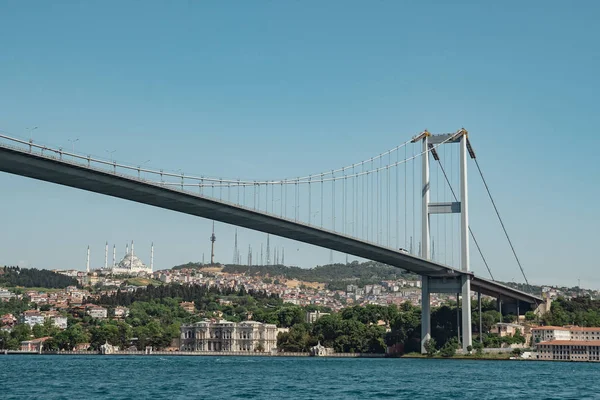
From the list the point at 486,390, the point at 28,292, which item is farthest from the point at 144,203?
the point at 28,292

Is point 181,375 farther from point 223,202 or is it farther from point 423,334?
point 423,334

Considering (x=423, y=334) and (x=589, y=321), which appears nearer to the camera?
(x=423, y=334)

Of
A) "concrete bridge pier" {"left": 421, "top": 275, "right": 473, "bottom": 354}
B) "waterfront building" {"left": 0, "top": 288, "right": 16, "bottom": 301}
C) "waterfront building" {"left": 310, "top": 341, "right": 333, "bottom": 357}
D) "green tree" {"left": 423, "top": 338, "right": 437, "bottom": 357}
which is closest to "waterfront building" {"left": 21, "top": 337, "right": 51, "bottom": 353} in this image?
"waterfront building" {"left": 310, "top": 341, "right": 333, "bottom": 357}

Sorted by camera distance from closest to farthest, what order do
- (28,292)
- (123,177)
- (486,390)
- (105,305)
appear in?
(486,390), (123,177), (105,305), (28,292)

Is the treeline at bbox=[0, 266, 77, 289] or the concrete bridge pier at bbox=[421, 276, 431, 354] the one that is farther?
the treeline at bbox=[0, 266, 77, 289]

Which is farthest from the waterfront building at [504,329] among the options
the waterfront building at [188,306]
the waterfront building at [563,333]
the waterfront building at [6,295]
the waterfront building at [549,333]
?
the waterfront building at [6,295]

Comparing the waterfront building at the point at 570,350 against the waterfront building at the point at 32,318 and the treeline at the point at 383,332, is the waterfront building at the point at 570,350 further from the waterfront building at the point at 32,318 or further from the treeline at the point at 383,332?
the waterfront building at the point at 32,318

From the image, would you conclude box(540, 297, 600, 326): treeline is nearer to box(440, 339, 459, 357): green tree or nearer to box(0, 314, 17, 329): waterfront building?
box(440, 339, 459, 357): green tree

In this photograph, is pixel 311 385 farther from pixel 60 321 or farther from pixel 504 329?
pixel 60 321
